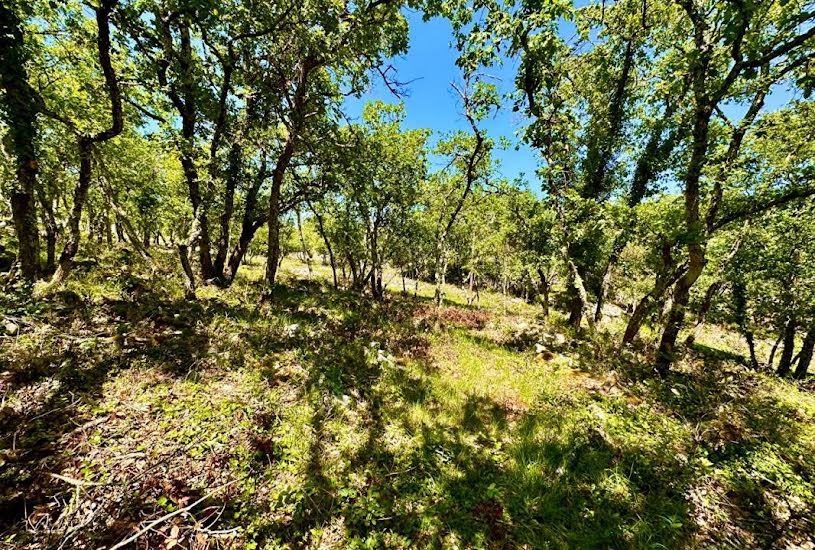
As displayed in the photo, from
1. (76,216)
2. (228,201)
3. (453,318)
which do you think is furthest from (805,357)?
(76,216)

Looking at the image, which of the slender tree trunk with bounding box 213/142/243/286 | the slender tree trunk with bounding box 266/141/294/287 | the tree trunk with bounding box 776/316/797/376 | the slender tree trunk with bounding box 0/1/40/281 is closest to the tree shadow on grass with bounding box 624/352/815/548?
the tree trunk with bounding box 776/316/797/376

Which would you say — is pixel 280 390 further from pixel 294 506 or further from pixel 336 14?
pixel 336 14

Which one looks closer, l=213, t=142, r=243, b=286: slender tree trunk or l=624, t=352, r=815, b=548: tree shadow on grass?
l=624, t=352, r=815, b=548: tree shadow on grass

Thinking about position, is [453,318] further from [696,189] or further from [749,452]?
[749,452]

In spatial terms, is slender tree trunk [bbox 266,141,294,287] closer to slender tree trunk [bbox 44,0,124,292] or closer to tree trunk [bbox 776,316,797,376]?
slender tree trunk [bbox 44,0,124,292]

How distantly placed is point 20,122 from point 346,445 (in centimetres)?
800

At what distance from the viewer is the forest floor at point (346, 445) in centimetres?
355

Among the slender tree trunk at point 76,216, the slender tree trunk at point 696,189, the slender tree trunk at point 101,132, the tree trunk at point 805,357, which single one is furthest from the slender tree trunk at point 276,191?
the tree trunk at point 805,357

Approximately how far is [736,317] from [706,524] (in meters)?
14.2

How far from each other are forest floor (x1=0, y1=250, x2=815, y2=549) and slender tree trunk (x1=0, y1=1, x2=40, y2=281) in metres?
1.58

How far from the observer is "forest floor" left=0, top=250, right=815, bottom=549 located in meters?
3.55

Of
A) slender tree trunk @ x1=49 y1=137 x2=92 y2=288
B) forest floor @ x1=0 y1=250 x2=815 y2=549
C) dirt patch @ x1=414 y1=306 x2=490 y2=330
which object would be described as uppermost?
slender tree trunk @ x1=49 y1=137 x2=92 y2=288

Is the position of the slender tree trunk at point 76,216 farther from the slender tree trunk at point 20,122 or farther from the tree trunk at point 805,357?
the tree trunk at point 805,357

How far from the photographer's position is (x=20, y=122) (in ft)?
16.9
